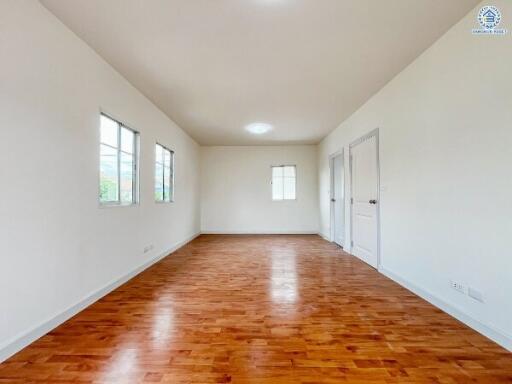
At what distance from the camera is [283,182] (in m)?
8.89

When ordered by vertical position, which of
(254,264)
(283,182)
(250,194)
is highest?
(283,182)

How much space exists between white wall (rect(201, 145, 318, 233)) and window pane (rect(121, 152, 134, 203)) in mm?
4644

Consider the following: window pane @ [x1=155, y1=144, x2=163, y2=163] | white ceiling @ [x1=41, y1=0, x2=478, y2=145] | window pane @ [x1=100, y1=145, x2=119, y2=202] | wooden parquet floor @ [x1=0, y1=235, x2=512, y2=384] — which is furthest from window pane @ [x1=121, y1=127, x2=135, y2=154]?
wooden parquet floor @ [x1=0, y1=235, x2=512, y2=384]

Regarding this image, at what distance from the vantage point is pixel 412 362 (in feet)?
6.40

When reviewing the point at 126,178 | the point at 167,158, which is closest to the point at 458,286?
the point at 126,178

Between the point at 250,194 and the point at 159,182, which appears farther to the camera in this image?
the point at 250,194

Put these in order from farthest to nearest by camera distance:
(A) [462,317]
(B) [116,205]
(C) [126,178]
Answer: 1. (C) [126,178]
2. (B) [116,205]
3. (A) [462,317]

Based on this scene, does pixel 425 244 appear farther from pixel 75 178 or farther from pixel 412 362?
pixel 75 178

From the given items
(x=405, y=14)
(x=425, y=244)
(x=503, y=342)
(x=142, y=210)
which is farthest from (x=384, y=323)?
(x=142, y=210)

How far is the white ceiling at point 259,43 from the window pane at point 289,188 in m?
4.10

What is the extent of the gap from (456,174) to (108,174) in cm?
375

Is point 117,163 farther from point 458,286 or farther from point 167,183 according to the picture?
point 458,286

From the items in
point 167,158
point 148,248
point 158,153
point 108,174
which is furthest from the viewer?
point 167,158

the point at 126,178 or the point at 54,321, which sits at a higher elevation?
the point at 126,178
